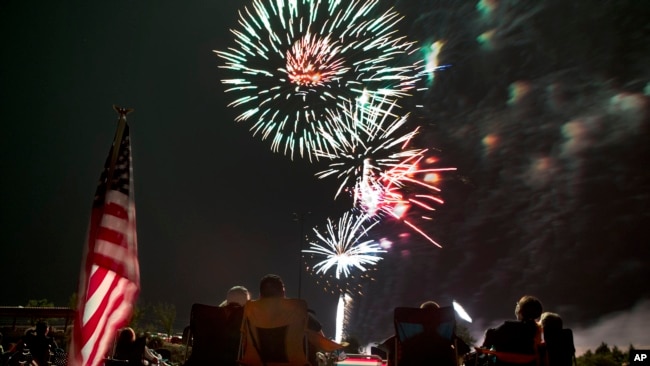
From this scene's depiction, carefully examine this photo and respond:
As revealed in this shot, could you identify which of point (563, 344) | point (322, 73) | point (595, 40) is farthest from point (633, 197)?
point (563, 344)

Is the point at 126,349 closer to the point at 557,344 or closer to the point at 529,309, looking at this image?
the point at 529,309

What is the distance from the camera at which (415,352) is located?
489 cm

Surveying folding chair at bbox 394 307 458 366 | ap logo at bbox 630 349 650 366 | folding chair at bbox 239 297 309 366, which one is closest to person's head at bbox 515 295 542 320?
folding chair at bbox 394 307 458 366

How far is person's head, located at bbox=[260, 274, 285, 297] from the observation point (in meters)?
4.41

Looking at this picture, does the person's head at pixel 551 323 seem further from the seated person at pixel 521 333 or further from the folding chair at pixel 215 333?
the folding chair at pixel 215 333

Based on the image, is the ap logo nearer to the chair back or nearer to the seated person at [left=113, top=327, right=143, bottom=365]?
the chair back

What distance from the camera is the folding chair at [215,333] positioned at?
178 inches

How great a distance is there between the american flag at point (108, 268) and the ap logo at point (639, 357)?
6.05 m

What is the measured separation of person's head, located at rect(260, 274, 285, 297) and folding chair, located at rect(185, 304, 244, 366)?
1.18 feet

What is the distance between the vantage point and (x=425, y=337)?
4879mm

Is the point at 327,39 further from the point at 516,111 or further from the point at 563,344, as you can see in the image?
the point at 563,344

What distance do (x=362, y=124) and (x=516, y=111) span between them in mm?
7642

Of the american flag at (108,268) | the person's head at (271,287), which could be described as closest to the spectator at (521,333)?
the person's head at (271,287)

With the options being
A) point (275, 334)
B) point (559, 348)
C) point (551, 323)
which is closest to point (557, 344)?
point (559, 348)
